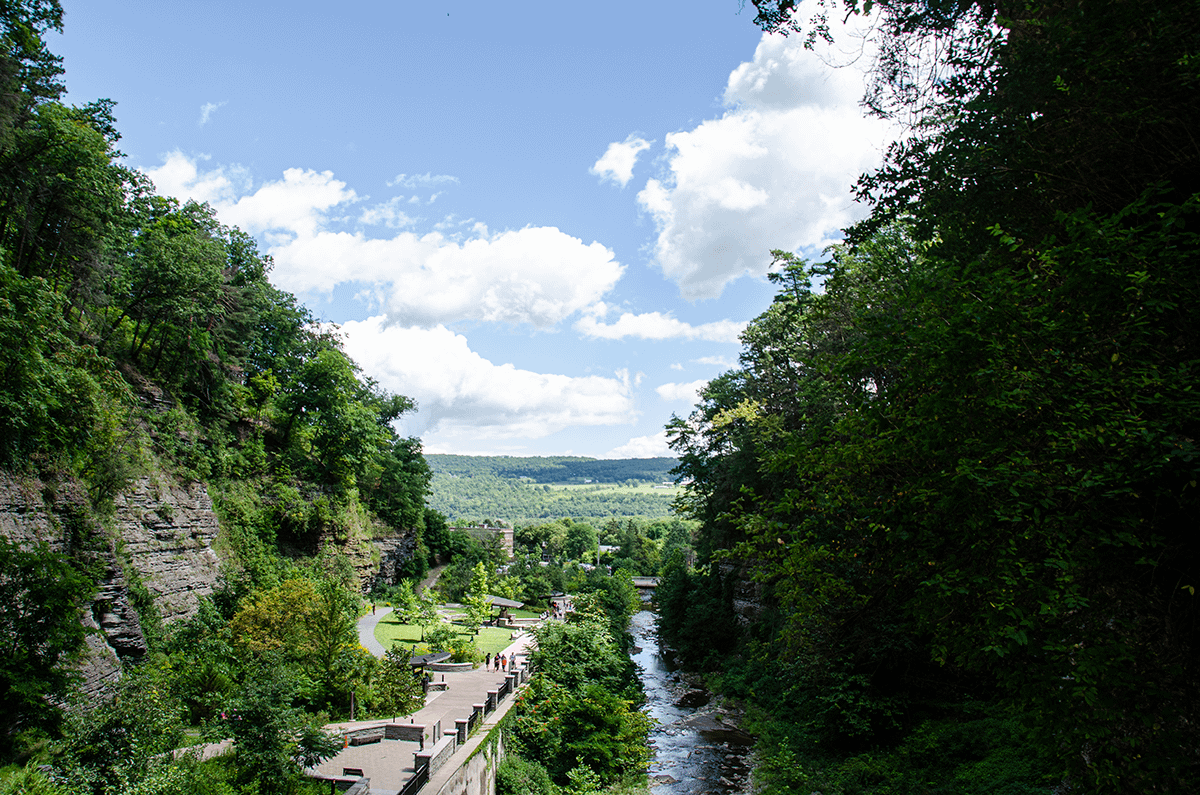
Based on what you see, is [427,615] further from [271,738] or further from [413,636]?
[271,738]

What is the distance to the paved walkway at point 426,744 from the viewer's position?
13.4 metres

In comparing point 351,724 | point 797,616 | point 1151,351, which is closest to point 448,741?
point 351,724

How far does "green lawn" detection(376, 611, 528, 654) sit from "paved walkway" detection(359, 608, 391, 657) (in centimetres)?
30

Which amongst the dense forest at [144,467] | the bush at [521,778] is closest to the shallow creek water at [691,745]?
the bush at [521,778]

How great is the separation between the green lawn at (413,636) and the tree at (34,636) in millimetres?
15813

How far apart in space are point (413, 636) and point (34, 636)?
65.7 feet

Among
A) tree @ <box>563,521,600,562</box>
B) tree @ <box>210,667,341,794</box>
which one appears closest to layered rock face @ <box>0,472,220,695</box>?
tree @ <box>210,667,341,794</box>

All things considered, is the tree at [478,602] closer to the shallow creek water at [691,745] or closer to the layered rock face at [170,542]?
the shallow creek water at [691,745]

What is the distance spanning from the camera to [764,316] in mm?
29906

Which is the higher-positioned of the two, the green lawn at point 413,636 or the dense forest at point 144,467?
the dense forest at point 144,467

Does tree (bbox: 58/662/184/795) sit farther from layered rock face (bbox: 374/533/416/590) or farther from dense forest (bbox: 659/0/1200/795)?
layered rock face (bbox: 374/533/416/590)

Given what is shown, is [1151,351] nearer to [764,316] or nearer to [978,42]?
[978,42]

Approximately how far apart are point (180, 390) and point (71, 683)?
16.7m

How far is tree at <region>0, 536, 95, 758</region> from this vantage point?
1104cm
